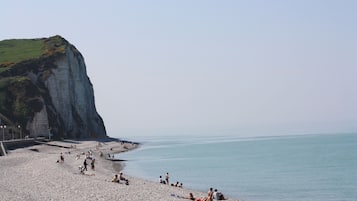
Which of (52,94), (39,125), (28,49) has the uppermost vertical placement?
(28,49)

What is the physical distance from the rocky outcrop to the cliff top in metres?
0.34

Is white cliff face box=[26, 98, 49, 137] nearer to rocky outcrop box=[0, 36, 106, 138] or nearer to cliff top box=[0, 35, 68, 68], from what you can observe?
rocky outcrop box=[0, 36, 106, 138]

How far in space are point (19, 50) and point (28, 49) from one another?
343cm

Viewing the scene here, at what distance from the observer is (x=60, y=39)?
14288 centimetres

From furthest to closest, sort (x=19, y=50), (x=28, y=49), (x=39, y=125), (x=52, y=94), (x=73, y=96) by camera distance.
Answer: (x=19, y=50)
(x=28, y=49)
(x=73, y=96)
(x=52, y=94)
(x=39, y=125)

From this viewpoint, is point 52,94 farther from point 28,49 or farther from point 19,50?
point 19,50

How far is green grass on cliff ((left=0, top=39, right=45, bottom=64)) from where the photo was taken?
132125 millimetres

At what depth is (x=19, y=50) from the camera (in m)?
146

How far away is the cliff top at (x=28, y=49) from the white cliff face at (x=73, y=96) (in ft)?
13.1

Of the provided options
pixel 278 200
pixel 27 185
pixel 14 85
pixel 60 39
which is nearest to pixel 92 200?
pixel 27 185

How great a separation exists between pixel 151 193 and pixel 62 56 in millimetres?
91076

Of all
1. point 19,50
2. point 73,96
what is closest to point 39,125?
point 73,96

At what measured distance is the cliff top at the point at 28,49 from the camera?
425 ft

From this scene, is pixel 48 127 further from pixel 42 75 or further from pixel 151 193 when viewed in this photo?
pixel 151 193
